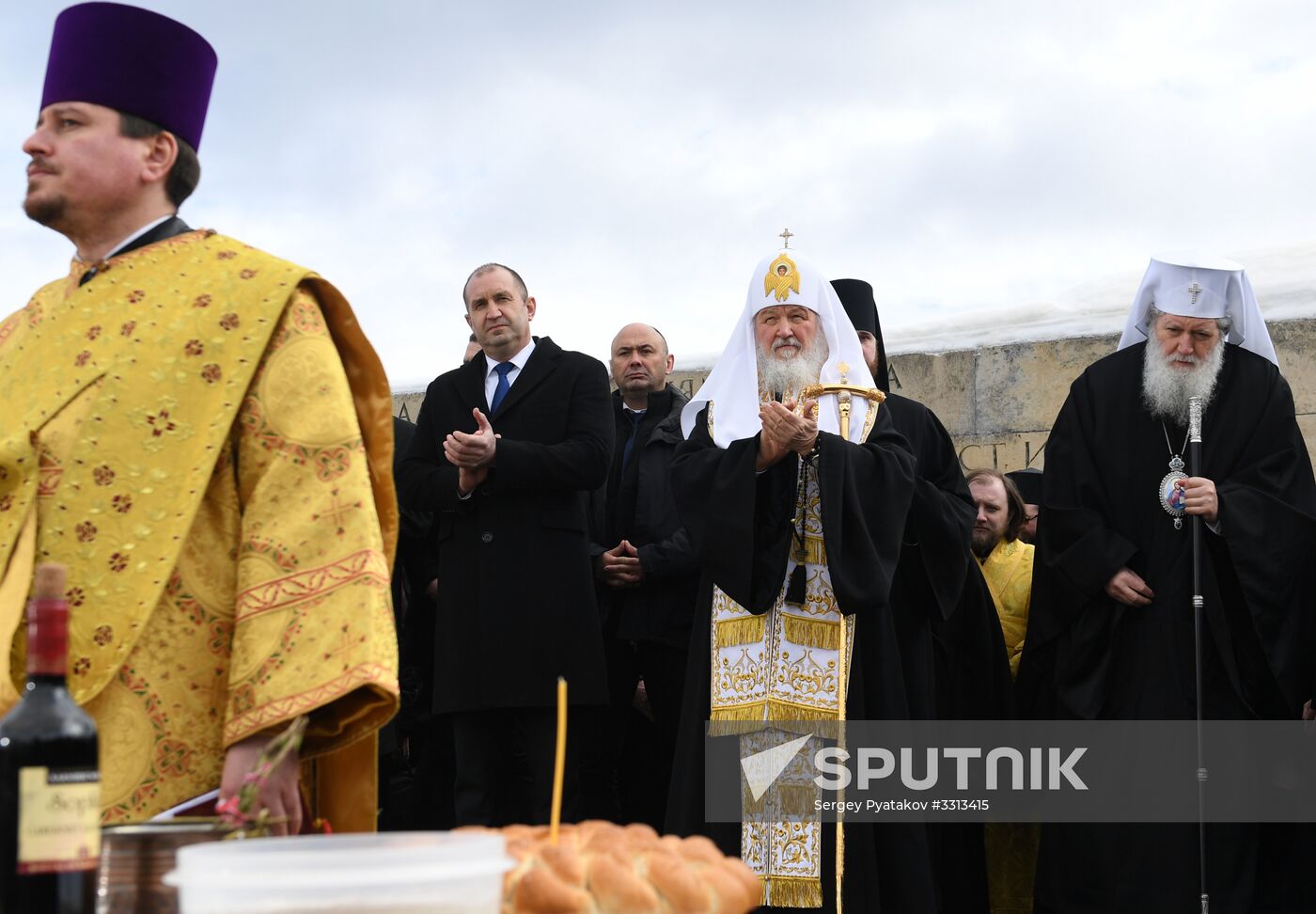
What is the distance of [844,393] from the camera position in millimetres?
5840

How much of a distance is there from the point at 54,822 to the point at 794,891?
3.91 metres

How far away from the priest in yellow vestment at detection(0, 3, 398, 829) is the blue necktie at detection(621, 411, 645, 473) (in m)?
4.21

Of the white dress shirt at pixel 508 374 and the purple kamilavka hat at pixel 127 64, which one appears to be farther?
the white dress shirt at pixel 508 374

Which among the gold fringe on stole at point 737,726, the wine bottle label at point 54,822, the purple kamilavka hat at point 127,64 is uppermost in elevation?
the purple kamilavka hat at point 127,64

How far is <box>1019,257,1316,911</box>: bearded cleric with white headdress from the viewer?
597cm

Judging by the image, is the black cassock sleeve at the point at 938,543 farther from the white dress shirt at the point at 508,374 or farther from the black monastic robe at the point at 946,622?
the white dress shirt at the point at 508,374

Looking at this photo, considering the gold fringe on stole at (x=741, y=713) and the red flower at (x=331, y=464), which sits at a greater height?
the red flower at (x=331, y=464)

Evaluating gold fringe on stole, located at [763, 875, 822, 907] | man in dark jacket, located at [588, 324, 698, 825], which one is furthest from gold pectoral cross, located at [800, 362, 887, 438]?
gold fringe on stole, located at [763, 875, 822, 907]

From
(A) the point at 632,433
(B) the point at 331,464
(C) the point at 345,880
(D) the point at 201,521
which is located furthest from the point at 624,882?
(A) the point at 632,433

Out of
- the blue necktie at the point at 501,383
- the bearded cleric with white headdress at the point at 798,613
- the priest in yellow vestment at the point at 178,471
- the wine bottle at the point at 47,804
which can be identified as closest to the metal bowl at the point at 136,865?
the wine bottle at the point at 47,804

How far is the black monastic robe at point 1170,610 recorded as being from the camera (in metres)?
5.96

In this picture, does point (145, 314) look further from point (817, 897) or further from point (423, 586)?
point (423, 586)

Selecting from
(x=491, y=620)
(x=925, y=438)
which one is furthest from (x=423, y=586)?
(x=925, y=438)

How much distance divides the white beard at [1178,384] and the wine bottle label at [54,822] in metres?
5.39
